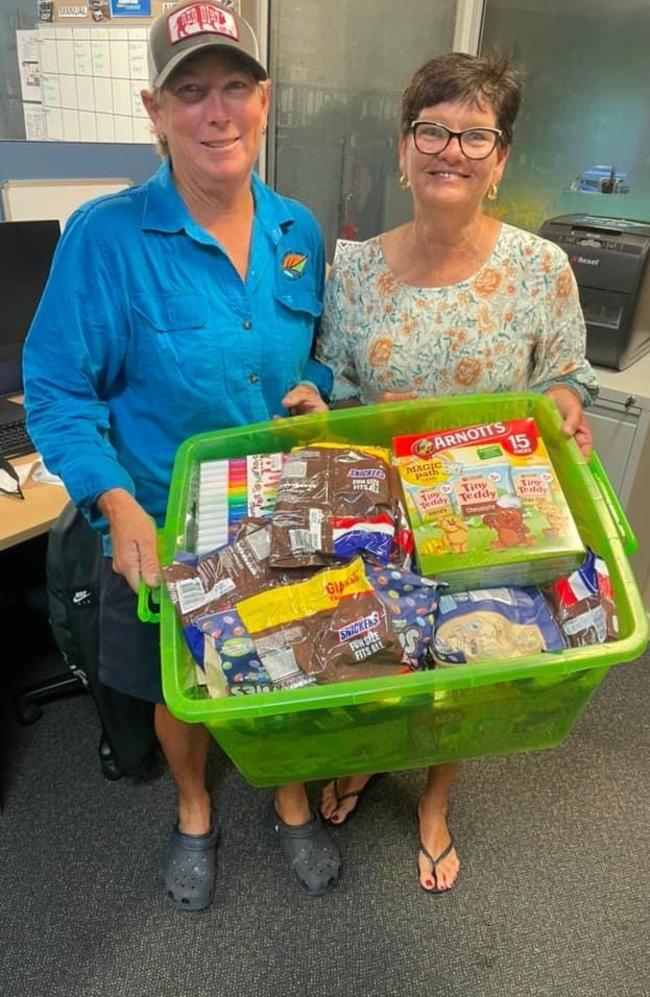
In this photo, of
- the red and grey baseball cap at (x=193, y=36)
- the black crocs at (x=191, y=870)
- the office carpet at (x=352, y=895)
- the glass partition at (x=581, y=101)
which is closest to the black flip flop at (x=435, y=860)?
the office carpet at (x=352, y=895)

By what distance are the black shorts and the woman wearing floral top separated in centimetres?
57

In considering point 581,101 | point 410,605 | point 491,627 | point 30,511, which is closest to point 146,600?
point 410,605

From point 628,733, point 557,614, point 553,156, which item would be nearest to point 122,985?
point 557,614

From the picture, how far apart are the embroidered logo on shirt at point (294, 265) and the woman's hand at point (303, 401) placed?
7.3 inches

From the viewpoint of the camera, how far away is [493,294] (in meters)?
1.19

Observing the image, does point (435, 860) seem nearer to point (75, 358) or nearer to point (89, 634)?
point (89, 634)

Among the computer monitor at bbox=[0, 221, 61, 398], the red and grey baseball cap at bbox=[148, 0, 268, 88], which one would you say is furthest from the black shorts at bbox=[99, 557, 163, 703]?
the computer monitor at bbox=[0, 221, 61, 398]

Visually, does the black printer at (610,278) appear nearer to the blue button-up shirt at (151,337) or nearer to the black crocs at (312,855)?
the blue button-up shirt at (151,337)

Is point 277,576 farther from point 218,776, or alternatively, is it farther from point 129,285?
point 218,776

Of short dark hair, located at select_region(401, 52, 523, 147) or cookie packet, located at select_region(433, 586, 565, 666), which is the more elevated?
short dark hair, located at select_region(401, 52, 523, 147)

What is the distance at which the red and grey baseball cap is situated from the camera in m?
1.02

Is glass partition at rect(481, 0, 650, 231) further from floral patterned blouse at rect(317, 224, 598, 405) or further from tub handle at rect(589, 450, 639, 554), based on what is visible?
tub handle at rect(589, 450, 639, 554)

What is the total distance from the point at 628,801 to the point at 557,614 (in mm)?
1083

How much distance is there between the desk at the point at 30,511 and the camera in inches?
56.9
